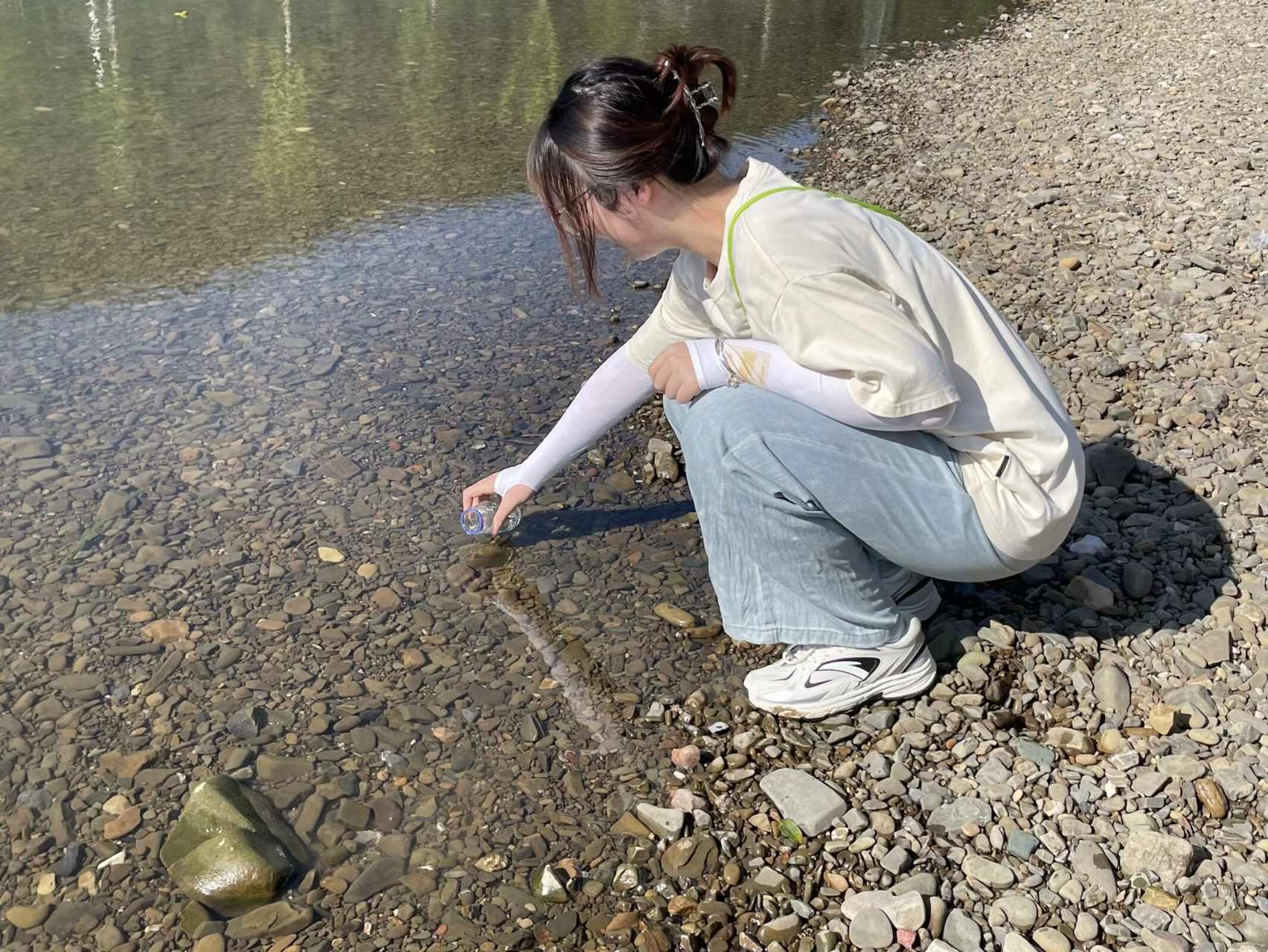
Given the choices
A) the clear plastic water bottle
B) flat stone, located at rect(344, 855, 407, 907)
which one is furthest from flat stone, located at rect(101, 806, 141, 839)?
the clear plastic water bottle

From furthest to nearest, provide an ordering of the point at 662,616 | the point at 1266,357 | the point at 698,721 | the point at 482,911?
the point at 1266,357 → the point at 662,616 → the point at 698,721 → the point at 482,911

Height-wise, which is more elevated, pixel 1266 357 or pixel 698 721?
pixel 1266 357

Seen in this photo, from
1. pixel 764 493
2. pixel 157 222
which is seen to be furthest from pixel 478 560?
pixel 157 222

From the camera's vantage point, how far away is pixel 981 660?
10.1 ft

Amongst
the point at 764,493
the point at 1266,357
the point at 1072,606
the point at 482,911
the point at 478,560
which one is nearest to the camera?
the point at 482,911

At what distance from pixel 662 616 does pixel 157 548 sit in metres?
1.60

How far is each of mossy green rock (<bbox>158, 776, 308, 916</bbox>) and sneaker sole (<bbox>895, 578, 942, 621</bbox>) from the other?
1.60m

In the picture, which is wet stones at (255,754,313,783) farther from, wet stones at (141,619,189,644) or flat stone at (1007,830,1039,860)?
flat stone at (1007,830,1039,860)

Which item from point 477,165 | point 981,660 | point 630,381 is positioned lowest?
point 477,165

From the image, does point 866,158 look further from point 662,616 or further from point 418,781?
point 418,781

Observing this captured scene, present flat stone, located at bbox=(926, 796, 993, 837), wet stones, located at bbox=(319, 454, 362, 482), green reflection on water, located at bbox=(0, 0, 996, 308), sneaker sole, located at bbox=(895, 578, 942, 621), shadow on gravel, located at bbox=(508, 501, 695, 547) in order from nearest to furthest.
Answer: flat stone, located at bbox=(926, 796, 993, 837) < sneaker sole, located at bbox=(895, 578, 942, 621) < shadow on gravel, located at bbox=(508, 501, 695, 547) < wet stones, located at bbox=(319, 454, 362, 482) < green reflection on water, located at bbox=(0, 0, 996, 308)

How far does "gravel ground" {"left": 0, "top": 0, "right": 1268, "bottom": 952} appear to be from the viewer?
8.18 ft

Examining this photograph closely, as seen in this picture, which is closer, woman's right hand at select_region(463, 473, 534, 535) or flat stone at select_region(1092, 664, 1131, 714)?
flat stone at select_region(1092, 664, 1131, 714)

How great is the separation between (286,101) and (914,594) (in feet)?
25.3
